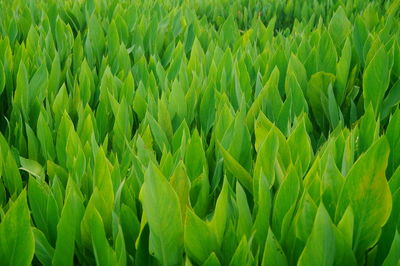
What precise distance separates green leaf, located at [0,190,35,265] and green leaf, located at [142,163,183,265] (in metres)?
0.26

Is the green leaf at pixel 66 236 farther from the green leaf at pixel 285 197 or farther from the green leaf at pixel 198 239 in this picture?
the green leaf at pixel 285 197

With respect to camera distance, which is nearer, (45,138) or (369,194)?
(369,194)

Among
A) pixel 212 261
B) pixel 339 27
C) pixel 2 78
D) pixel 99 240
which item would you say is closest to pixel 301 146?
pixel 212 261

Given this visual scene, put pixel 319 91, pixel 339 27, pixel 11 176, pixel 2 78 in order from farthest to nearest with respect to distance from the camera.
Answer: pixel 339 27
pixel 2 78
pixel 319 91
pixel 11 176

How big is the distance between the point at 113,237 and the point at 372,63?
1.37 metres

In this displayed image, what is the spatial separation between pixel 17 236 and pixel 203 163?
0.62 meters

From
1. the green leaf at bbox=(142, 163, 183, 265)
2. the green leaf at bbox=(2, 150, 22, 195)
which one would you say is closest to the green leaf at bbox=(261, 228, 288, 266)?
the green leaf at bbox=(142, 163, 183, 265)

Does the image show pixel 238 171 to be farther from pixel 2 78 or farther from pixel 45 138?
pixel 2 78

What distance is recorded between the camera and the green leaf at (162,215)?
1.29m

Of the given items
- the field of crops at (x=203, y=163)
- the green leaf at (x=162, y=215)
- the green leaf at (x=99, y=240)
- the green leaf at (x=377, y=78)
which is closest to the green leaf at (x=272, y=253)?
the field of crops at (x=203, y=163)

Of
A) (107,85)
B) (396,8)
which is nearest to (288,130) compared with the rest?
(107,85)

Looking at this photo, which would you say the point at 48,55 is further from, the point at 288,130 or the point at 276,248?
the point at 276,248

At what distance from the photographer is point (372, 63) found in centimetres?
230

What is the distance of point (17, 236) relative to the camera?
1288mm
